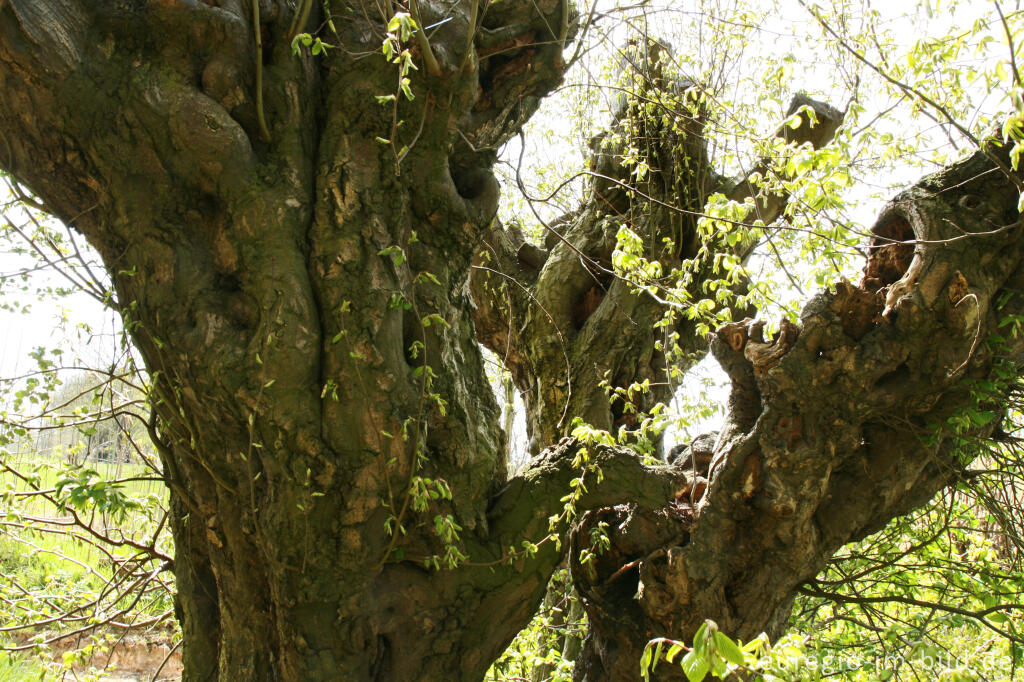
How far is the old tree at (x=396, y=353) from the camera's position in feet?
7.99

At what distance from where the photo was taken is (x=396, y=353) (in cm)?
255

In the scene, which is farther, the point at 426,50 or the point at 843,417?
the point at 843,417

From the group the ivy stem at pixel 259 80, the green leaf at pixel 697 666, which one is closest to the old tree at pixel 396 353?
the ivy stem at pixel 259 80

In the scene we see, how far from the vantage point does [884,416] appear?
284cm

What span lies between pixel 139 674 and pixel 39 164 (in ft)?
17.9

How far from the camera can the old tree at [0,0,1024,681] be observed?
2.44m

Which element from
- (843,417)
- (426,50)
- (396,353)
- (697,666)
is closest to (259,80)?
(426,50)

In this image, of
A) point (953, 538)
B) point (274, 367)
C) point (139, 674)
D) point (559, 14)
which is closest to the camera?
point (274, 367)

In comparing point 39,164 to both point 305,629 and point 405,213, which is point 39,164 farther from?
point 305,629

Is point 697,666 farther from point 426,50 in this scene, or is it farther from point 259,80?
point 259,80

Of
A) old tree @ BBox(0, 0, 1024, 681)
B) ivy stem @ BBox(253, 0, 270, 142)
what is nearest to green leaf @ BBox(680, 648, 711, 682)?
old tree @ BBox(0, 0, 1024, 681)

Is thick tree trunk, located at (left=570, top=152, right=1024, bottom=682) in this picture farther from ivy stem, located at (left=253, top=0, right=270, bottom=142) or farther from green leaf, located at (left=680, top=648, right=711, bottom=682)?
ivy stem, located at (left=253, top=0, right=270, bottom=142)

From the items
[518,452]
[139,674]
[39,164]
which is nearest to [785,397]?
[39,164]

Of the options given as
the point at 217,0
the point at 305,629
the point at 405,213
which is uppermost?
the point at 217,0
